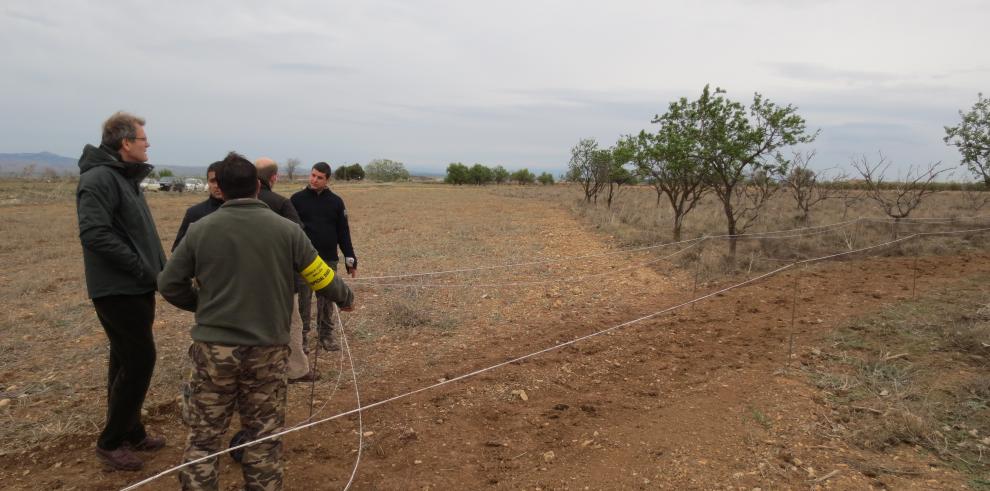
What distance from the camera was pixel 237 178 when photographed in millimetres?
2178

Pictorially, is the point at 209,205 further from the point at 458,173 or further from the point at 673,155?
the point at 458,173

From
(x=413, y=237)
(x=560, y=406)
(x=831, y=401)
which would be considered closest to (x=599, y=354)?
(x=560, y=406)

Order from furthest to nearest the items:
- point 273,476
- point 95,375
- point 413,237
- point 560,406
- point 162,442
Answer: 1. point 413,237
2. point 95,375
3. point 560,406
4. point 162,442
5. point 273,476

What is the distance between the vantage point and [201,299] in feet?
7.30

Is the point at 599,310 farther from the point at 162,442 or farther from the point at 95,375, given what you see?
the point at 95,375

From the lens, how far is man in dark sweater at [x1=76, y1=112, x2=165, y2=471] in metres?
2.63

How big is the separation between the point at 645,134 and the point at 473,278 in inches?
244

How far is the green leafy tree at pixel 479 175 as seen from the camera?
3083 inches

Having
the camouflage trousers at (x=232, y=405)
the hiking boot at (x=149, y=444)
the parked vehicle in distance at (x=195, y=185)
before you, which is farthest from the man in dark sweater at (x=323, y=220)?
the parked vehicle in distance at (x=195, y=185)

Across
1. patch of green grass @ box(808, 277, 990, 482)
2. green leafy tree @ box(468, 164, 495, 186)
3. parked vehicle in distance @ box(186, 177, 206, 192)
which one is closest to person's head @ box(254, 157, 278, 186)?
patch of green grass @ box(808, 277, 990, 482)

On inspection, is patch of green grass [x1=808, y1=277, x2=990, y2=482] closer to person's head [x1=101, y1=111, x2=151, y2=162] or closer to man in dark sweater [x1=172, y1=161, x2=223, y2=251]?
man in dark sweater [x1=172, y1=161, x2=223, y2=251]

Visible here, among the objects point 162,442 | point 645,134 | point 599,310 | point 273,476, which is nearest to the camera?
point 273,476

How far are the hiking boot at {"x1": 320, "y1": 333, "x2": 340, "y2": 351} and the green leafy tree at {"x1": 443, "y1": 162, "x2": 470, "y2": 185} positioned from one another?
73.1 metres

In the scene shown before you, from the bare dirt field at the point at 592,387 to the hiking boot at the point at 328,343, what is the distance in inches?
5.0
